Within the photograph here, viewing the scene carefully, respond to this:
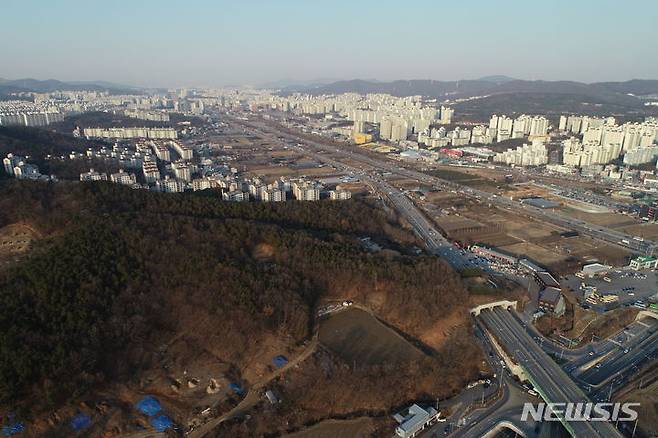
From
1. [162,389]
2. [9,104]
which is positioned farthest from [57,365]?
[9,104]

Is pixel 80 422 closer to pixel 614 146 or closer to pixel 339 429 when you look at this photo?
pixel 339 429

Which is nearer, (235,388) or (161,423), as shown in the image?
(161,423)

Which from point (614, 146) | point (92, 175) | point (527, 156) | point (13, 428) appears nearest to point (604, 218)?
point (527, 156)

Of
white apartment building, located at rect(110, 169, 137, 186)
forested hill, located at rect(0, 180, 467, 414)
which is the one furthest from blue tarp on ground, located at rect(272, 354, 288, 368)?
white apartment building, located at rect(110, 169, 137, 186)

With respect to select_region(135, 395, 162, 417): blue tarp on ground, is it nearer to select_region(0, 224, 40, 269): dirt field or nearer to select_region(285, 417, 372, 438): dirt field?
select_region(285, 417, 372, 438): dirt field

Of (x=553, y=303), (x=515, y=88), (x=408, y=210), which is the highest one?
(x=515, y=88)

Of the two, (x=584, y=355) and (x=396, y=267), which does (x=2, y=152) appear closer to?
(x=396, y=267)

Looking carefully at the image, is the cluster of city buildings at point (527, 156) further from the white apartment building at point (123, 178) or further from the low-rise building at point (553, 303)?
the white apartment building at point (123, 178)
